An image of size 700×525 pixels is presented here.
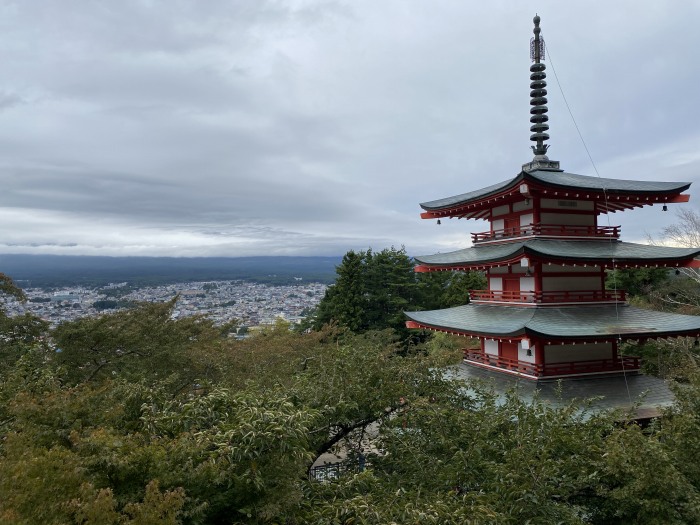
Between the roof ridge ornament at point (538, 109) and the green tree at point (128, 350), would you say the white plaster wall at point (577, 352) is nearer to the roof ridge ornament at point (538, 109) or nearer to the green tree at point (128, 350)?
the roof ridge ornament at point (538, 109)

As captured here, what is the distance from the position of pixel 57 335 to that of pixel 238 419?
1442 cm

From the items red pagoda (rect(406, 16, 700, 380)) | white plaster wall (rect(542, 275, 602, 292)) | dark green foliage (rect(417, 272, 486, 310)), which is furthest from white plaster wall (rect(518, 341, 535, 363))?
dark green foliage (rect(417, 272, 486, 310))

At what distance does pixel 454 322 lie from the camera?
16281mm

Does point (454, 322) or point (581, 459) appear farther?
point (454, 322)

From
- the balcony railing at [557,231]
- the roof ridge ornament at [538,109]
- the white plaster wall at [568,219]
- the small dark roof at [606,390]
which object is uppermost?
the roof ridge ornament at [538,109]

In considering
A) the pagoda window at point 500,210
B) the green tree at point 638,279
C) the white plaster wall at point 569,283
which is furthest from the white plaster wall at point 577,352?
the green tree at point 638,279

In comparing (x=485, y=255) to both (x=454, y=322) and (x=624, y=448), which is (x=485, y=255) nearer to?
(x=454, y=322)

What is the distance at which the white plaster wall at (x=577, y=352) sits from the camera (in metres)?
14.1

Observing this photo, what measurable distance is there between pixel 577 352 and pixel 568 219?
182 inches

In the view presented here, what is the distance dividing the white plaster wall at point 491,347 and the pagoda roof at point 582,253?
3007mm

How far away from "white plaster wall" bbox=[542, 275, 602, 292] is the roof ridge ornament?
15.6 feet

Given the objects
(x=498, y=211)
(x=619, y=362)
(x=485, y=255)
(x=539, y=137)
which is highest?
(x=539, y=137)

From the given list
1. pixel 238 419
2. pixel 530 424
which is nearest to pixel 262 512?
pixel 238 419

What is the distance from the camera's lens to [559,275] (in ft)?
48.4
